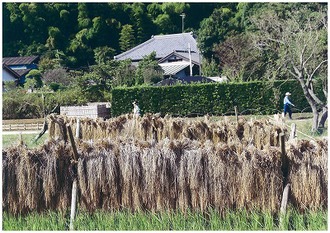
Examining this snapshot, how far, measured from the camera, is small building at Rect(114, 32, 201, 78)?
33.2m

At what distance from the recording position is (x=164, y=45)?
125 feet

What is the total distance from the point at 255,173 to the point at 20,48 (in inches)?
1423

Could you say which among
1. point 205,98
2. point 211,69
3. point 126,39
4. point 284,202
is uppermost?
point 126,39

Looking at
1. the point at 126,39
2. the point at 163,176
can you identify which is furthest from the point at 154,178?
the point at 126,39

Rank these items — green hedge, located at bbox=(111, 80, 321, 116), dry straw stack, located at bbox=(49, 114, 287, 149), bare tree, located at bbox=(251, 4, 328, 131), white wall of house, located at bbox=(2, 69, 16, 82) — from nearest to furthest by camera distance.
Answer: dry straw stack, located at bbox=(49, 114, 287, 149) → bare tree, located at bbox=(251, 4, 328, 131) → green hedge, located at bbox=(111, 80, 321, 116) → white wall of house, located at bbox=(2, 69, 16, 82)

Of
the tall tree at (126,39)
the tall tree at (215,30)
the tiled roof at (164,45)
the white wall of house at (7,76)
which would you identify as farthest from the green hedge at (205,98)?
the tall tree at (126,39)

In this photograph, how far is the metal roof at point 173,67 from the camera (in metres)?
32.2

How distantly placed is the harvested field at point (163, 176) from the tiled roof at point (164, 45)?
1230 inches

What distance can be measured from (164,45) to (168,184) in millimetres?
33170

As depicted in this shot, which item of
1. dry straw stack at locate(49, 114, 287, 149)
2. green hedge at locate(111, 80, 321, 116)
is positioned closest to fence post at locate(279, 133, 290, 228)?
dry straw stack at locate(49, 114, 287, 149)

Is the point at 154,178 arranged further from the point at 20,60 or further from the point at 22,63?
the point at 20,60

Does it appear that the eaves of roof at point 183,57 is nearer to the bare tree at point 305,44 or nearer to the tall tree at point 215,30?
the tall tree at point 215,30

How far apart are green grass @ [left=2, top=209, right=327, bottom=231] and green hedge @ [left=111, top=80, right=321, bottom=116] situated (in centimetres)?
1569

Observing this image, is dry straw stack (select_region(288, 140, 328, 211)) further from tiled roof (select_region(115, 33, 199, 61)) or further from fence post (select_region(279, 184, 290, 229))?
tiled roof (select_region(115, 33, 199, 61))
